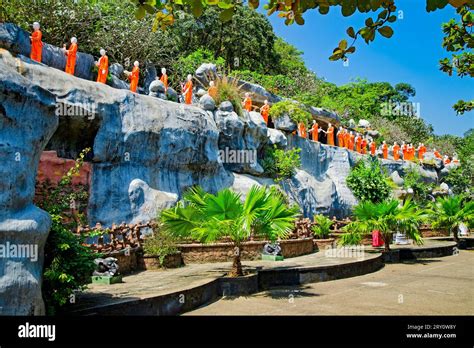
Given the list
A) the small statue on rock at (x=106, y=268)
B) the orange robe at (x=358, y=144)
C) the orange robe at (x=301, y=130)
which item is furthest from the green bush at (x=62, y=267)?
the orange robe at (x=358, y=144)

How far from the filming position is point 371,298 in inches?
293

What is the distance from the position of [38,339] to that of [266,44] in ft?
102

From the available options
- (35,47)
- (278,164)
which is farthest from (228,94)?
(35,47)

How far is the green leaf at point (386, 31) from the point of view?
9.55 ft

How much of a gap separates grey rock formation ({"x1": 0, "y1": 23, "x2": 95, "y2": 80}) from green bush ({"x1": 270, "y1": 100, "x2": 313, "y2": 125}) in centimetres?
981

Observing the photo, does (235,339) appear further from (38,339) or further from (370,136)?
(370,136)

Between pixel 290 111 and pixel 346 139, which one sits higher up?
pixel 290 111

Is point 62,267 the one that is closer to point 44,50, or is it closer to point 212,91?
point 44,50

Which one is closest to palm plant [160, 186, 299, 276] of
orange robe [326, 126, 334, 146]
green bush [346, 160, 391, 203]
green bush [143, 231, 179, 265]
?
green bush [143, 231, 179, 265]

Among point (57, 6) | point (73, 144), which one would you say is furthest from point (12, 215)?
point (57, 6)

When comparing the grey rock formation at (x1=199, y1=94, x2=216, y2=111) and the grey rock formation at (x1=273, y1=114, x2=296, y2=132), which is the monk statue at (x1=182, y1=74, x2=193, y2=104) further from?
the grey rock formation at (x1=273, y1=114, x2=296, y2=132)

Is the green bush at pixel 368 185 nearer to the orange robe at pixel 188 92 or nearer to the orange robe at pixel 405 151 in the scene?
the orange robe at pixel 405 151

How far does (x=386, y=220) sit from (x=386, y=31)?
995cm

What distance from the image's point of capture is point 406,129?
43.7 m
